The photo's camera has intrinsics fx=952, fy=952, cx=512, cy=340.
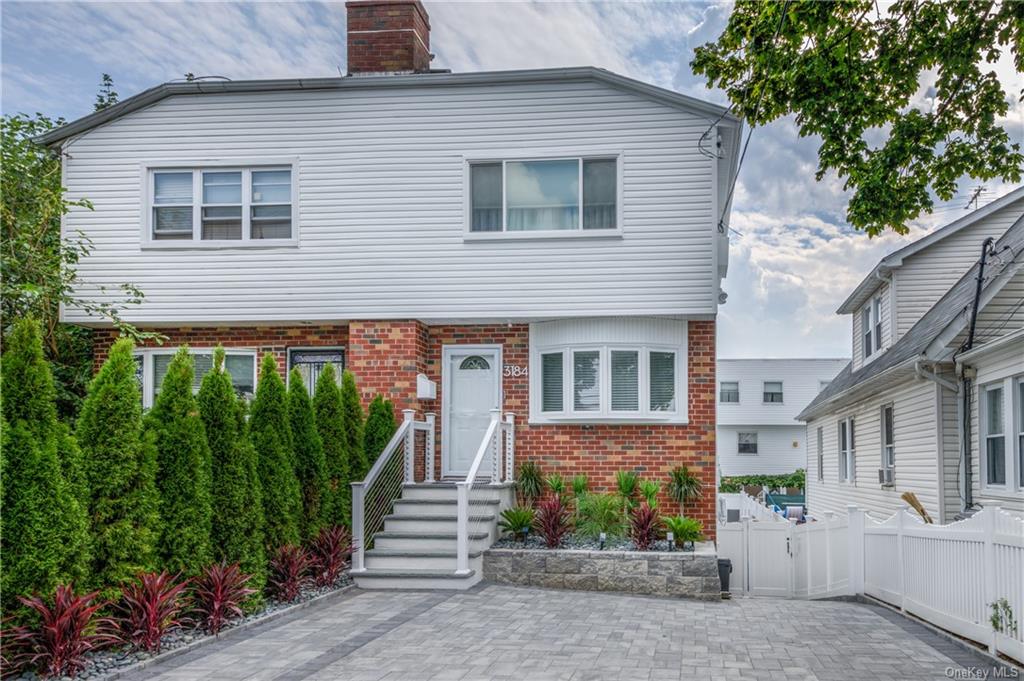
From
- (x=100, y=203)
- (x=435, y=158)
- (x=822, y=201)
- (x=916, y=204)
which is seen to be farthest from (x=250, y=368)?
(x=822, y=201)

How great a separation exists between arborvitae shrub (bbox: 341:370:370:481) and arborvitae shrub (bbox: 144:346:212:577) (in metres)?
3.66

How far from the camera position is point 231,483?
9.23 metres

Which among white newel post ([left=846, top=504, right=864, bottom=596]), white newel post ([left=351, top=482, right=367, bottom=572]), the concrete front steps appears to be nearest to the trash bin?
white newel post ([left=846, top=504, right=864, bottom=596])

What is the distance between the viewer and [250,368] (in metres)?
14.9

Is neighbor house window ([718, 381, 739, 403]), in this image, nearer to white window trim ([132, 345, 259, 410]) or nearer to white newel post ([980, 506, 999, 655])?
white window trim ([132, 345, 259, 410])

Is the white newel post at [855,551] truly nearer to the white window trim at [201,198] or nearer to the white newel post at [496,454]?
the white newel post at [496,454]

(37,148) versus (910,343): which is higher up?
(37,148)

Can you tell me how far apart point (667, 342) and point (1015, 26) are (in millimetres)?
6204

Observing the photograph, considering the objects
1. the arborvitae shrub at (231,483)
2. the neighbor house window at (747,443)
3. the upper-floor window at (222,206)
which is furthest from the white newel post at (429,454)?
the neighbor house window at (747,443)

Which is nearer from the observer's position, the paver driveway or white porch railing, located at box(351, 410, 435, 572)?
the paver driveway

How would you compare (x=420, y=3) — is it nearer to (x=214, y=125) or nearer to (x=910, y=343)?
(x=214, y=125)

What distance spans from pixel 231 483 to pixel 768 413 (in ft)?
124

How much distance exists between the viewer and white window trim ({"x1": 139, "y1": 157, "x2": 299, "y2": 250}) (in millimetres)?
14352

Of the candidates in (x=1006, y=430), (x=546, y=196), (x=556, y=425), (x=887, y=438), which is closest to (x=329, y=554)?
(x=556, y=425)
